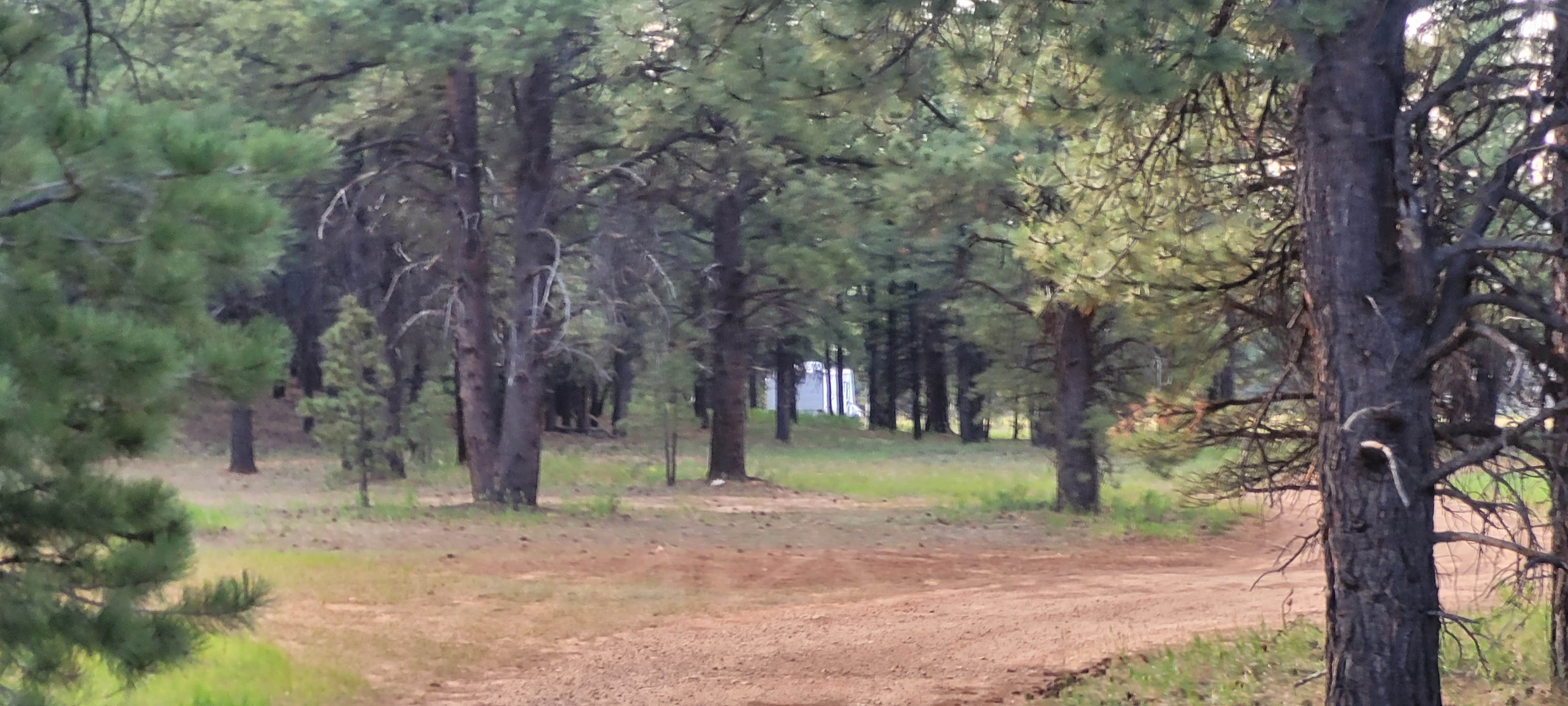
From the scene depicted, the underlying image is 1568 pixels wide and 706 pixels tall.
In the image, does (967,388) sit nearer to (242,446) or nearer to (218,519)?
(242,446)

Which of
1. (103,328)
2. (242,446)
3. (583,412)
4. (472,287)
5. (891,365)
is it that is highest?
(472,287)

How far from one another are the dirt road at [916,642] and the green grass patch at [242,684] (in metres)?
0.63

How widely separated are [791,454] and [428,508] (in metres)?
20.8

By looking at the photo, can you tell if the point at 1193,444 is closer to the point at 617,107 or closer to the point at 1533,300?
the point at 1533,300

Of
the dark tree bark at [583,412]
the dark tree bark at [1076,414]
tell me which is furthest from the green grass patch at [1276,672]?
the dark tree bark at [583,412]

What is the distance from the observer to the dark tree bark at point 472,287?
19.3 meters

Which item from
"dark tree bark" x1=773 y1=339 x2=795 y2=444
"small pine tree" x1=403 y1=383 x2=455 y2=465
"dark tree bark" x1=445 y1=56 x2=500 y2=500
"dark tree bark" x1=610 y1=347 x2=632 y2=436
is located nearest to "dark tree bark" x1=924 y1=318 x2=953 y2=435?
"dark tree bark" x1=773 y1=339 x2=795 y2=444

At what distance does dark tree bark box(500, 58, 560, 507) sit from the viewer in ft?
62.9

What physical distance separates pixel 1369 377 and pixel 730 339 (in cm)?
1980

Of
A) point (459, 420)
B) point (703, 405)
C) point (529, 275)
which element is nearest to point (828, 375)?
point (703, 405)

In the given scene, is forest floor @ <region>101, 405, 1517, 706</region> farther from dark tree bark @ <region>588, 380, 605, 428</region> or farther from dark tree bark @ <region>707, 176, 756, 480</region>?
dark tree bark @ <region>588, 380, 605, 428</region>

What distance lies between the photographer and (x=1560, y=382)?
6668 mm

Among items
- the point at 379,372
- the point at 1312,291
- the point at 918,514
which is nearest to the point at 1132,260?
the point at 1312,291

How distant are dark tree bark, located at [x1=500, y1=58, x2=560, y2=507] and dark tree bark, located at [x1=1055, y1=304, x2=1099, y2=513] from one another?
7554mm
